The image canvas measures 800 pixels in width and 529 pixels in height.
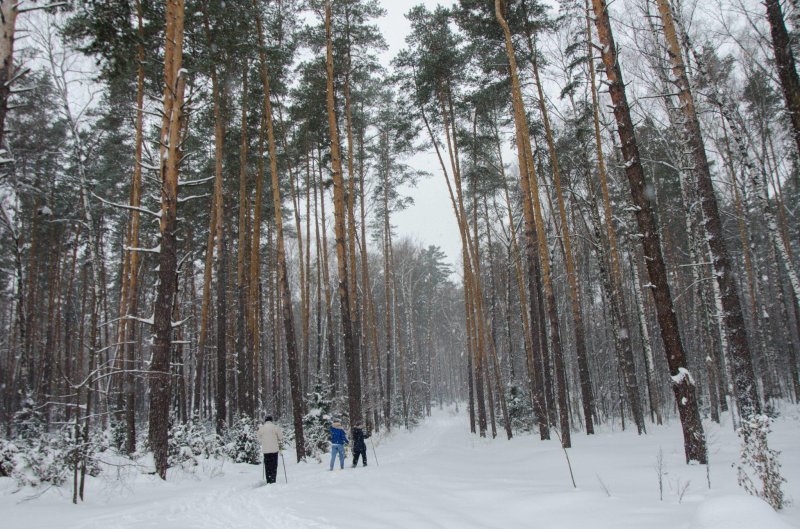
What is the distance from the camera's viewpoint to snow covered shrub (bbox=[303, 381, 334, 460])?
1452 centimetres

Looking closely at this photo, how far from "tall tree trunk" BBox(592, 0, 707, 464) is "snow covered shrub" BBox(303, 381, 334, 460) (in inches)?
412

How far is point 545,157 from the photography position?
60.3 feet

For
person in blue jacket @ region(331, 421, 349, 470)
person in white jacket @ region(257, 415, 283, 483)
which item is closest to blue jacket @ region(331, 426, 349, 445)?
person in blue jacket @ region(331, 421, 349, 470)

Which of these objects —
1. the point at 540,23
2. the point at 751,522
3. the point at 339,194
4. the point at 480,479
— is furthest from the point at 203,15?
the point at 751,522

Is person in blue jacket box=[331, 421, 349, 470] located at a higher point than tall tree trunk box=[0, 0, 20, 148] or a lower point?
lower

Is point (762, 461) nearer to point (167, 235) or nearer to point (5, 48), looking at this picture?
point (167, 235)

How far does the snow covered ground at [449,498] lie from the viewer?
5.03m

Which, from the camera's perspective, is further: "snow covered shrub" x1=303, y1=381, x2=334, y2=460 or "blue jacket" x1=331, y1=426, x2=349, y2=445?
"snow covered shrub" x1=303, y1=381, x2=334, y2=460

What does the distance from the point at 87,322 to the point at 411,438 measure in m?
24.5

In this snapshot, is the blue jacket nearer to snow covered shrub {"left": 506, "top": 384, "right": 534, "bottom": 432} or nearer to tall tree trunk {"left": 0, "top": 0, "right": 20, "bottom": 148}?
tall tree trunk {"left": 0, "top": 0, "right": 20, "bottom": 148}

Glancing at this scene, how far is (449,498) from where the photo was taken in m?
6.85

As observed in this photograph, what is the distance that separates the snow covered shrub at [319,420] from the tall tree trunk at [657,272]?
10.5m

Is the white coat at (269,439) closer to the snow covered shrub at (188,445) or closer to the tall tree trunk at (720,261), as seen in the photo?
the snow covered shrub at (188,445)

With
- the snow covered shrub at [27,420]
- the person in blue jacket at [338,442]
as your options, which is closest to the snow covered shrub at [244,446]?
the person in blue jacket at [338,442]
